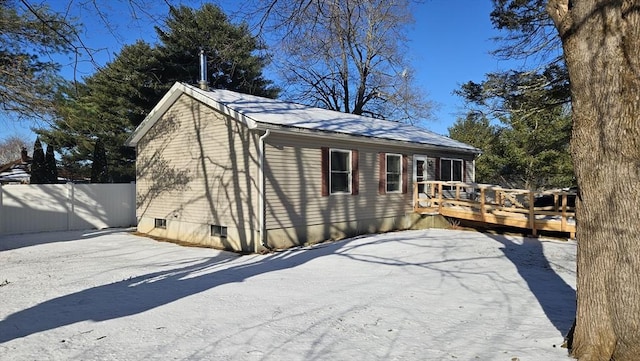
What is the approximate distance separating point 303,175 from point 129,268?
465 cm

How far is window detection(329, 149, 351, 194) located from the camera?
11703 millimetres

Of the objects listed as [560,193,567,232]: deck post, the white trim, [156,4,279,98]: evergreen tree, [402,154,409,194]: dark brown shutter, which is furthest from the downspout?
[156,4,279,98]: evergreen tree

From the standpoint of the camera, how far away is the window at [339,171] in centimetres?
1140

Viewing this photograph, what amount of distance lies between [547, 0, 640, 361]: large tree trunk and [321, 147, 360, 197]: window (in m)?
8.04

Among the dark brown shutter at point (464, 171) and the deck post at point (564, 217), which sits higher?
the dark brown shutter at point (464, 171)

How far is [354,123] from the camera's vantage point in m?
14.1

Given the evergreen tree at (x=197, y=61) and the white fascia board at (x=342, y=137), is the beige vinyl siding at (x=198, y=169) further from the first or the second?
the evergreen tree at (x=197, y=61)

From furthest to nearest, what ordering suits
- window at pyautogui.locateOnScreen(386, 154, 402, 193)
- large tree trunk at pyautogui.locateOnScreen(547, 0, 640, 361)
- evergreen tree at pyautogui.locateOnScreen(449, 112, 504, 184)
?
evergreen tree at pyautogui.locateOnScreen(449, 112, 504, 184), window at pyautogui.locateOnScreen(386, 154, 402, 193), large tree trunk at pyautogui.locateOnScreen(547, 0, 640, 361)

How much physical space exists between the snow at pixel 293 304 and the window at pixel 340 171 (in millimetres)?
2747

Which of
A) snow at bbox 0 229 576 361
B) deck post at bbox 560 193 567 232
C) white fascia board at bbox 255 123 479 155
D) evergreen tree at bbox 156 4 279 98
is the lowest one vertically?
snow at bbox 0 229 576 361

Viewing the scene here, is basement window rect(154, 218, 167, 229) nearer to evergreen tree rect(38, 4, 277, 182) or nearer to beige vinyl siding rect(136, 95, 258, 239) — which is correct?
beige vinyl siding rect(136, 95, 258, 239)

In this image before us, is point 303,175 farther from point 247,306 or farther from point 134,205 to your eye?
point 134,205

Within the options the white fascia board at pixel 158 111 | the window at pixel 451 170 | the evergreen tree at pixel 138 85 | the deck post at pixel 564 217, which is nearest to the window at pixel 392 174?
the window at pixel 451 170

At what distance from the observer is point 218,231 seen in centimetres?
1095
